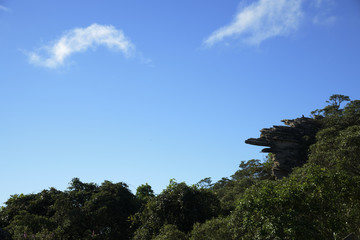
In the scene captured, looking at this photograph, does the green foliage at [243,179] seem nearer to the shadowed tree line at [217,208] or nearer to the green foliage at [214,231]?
the shadowed tree line at [217,208]

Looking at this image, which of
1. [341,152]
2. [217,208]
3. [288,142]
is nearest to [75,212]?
[217,208]

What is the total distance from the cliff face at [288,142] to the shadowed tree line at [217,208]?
6.76 feet

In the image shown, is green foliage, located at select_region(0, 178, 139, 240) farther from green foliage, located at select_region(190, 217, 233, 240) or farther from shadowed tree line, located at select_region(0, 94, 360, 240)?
green foliage, located at select_region(190, 217, 233, 240)

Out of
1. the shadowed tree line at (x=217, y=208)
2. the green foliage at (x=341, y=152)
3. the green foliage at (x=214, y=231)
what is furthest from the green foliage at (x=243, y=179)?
the green foliage at (x=214, y=231)

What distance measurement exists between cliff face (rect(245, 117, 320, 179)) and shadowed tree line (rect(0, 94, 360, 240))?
6.76 feet

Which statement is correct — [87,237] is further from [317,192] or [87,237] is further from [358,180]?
[358,180]

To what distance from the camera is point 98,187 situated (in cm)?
2533

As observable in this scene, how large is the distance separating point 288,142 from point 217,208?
16.6 metres

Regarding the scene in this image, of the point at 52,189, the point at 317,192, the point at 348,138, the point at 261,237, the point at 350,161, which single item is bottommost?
the point at 261,237

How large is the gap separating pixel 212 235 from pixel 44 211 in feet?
49.5

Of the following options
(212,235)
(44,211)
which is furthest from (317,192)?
(44,211)

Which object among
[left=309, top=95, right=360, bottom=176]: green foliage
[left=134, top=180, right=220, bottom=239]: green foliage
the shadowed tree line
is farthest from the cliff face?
[left=134, top=180, right=220, bottom=239]: green foliage

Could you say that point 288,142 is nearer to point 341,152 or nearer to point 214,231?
point 341,152

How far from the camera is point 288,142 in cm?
3309
